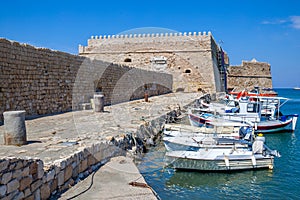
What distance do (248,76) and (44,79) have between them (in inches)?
1187

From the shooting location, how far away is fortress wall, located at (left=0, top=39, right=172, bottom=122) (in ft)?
23.8

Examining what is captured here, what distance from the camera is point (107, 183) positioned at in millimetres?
3953

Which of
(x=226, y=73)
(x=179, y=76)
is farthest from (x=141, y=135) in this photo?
(x=226, y=73)

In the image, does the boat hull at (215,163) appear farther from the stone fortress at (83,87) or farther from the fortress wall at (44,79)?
the fortress wall at (44,79)

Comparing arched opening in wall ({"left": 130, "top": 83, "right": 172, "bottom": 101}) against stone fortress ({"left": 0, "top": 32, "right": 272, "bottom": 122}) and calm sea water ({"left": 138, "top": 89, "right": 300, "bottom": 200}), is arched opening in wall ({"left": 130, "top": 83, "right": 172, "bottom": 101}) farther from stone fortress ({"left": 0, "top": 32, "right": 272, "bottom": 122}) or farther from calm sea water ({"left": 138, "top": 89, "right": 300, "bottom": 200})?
calm sea water ({"left": 138, "top": 89, "right": 300, "bottom": 200})

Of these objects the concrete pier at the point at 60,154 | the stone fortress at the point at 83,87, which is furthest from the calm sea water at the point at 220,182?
the stone fortress at the point at 83,87

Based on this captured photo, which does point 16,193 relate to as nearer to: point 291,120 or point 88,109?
point 88,109

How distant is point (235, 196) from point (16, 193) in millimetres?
4325

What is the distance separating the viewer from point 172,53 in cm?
2480

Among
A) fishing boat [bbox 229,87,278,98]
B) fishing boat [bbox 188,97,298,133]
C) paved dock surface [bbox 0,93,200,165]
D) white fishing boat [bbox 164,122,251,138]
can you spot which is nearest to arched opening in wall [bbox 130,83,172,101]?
fishing boat [bbox 229,87,278,98]

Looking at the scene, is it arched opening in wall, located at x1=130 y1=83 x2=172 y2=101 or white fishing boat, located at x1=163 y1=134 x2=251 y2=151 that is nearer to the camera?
white fishing boat, located at x1=163 y1=134 x2=251 y2=151

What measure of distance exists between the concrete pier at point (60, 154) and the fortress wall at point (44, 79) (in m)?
0.77

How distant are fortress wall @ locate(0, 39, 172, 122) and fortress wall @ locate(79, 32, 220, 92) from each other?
38.4 ft

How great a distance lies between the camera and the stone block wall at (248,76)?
34938mm
